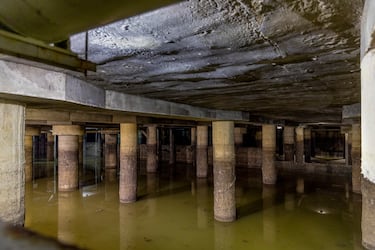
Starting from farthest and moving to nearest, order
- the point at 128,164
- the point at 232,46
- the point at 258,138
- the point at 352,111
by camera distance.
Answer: the point at 258,138
the point at 128,164
the point at 352,111
the point at 232,46

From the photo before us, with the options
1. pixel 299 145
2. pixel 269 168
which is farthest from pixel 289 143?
pixel 269 168

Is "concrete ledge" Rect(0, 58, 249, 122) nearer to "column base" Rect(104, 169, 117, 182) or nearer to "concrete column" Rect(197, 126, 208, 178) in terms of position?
"concrete column" Rect(197, 126, 208, 178)

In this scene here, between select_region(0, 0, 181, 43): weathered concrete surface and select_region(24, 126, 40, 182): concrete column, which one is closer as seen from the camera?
select_region(0, 0, 181, 43): weathered concrete surface

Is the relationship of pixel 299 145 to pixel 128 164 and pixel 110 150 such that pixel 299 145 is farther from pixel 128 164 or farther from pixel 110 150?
pixel 128 164

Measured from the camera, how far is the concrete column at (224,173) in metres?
8.09

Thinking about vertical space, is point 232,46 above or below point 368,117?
above

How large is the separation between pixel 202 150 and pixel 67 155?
6.37 meters

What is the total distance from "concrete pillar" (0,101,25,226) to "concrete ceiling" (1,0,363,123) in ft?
3.49

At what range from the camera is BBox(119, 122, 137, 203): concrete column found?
1002 cm

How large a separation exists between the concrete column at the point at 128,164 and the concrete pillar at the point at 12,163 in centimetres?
607

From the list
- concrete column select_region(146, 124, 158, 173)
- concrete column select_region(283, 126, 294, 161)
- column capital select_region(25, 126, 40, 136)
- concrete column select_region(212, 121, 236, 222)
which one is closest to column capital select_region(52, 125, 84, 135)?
column capital select_region(25, 126, 40, 136)

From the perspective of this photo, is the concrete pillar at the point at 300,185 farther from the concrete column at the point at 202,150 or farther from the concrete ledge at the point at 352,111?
the concrete ledge at the point at 352,111

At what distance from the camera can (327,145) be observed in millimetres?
23703

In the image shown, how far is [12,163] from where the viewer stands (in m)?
3.82
